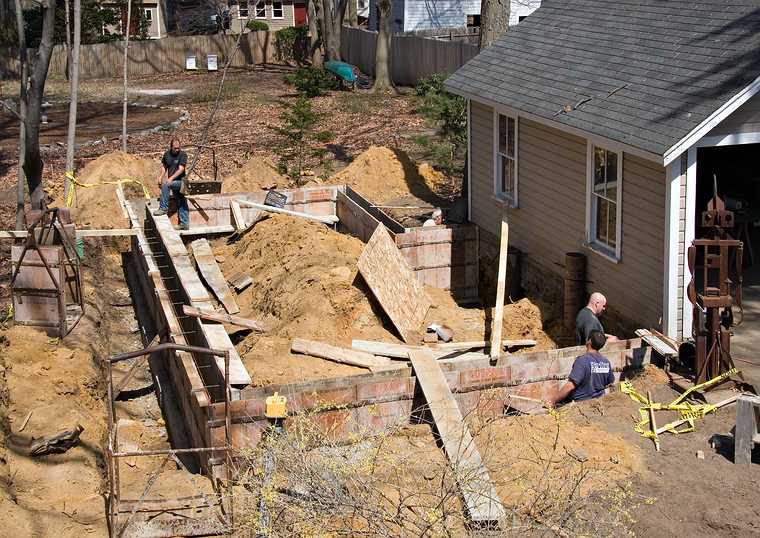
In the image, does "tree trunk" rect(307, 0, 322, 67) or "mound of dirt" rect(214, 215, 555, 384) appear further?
"tree trunk" rect(307, 0, 322, 67)

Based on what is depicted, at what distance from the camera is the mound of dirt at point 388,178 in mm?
22625

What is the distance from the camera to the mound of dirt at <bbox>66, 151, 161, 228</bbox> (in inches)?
850

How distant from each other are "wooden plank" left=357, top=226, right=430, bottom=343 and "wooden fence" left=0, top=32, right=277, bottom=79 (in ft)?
117

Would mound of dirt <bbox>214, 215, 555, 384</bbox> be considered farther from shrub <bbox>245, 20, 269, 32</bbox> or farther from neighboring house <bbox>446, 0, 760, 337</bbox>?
shrub <bbox>245, 20, 269, 32</bbox>

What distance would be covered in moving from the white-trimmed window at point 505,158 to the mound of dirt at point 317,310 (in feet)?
6.74

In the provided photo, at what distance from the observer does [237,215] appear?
2008 cm

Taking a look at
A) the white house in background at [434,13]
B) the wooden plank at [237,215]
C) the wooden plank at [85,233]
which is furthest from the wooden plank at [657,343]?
the white house in background at [434,13]

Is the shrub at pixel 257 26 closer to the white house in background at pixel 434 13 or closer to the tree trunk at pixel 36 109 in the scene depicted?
the white house in background at pixel 434 13

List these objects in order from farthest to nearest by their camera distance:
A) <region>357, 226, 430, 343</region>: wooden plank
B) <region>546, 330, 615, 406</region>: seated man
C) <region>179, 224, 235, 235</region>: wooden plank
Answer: <region>179, 224, 235, 235</region>: wooden plank < <region>357, 226, 430, 343</region>: wooden plank < <region>546, 330, 615, 406</region>: seated man

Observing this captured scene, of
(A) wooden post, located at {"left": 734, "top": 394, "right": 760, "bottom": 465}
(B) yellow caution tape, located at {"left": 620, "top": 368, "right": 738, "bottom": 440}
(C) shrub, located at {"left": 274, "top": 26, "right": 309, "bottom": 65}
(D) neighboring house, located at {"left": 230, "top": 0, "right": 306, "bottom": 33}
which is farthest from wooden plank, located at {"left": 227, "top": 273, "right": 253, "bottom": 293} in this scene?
(D) neighboring house, located at {"left": 230, "top": 0, "right": 306, "bottom": 33}

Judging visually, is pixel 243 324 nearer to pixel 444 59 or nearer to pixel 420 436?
pixel 420 436

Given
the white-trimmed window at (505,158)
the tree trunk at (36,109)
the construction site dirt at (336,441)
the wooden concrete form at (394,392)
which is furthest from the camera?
the tree trunk at (36,109)

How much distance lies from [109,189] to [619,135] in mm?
13002

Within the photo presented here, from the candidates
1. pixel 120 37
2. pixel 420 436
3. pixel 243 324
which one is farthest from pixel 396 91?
pixel 420 436
